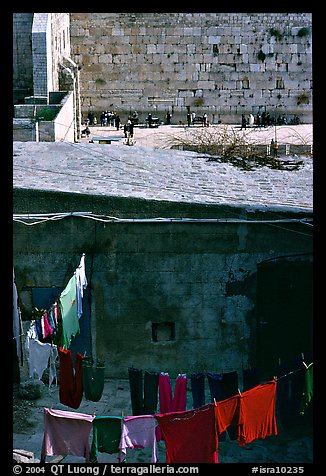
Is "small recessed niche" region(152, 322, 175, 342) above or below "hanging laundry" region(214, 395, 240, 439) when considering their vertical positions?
above

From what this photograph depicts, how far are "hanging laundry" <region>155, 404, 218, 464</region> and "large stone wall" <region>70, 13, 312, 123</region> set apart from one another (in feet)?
76.2

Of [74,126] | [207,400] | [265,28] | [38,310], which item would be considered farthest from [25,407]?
[265,28]

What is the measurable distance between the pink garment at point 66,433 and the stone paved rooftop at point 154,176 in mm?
4201

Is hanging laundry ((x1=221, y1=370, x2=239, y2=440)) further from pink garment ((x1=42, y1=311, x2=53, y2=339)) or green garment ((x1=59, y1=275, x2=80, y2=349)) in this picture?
pink garment ((x1=42, y1=311, x2=53, y2=339))

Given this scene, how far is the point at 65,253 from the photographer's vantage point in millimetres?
18906

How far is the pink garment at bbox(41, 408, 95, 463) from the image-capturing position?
1600 centimetres

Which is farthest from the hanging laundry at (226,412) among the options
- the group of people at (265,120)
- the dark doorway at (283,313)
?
the group of people at (265,120)

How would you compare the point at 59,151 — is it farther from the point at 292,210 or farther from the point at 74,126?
the point at 74,126

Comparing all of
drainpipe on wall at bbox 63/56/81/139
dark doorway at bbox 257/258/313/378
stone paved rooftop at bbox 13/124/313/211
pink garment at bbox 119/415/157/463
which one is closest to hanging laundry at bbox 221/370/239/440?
pink garment at bbox 119/415/157/463

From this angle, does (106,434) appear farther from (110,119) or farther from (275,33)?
(275,33)

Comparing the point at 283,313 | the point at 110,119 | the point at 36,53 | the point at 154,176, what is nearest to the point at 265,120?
the point at 110,119

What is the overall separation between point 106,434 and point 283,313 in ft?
13.8

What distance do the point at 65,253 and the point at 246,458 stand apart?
4.42 m

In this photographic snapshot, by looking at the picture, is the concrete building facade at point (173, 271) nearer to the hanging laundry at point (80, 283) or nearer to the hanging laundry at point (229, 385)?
the hanging laundry at point (80, 283)
